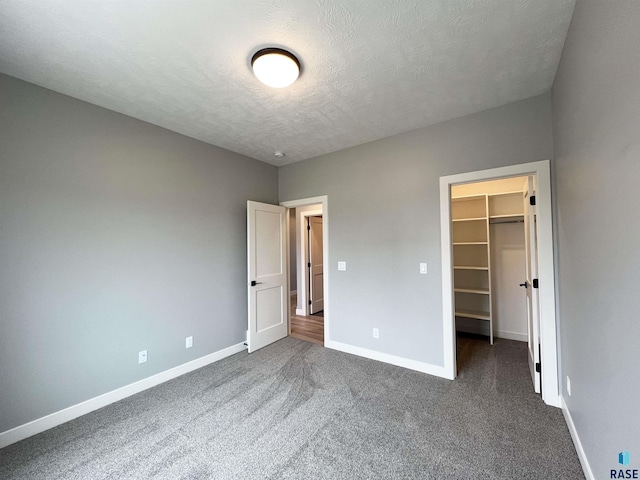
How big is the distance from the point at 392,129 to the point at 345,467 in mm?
3038

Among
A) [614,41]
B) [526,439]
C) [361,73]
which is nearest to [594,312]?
[526,439]

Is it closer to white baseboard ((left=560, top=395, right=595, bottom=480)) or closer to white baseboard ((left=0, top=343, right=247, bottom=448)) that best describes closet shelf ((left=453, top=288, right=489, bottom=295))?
white baseboard ((left=560, top=395, right=595, bottom=480))

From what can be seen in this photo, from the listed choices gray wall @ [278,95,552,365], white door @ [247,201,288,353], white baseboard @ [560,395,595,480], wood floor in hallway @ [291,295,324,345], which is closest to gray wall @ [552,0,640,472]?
white baseboard @ [560,395,595,480]

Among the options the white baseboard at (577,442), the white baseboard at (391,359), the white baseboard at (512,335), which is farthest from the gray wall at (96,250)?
the white baseboard at (512,335)

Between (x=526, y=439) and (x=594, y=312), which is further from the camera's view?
(x=526, y=439)

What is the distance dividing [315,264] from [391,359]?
288 cm

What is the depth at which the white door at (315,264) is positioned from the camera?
553 cm

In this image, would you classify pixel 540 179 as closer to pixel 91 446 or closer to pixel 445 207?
pixel 445 207

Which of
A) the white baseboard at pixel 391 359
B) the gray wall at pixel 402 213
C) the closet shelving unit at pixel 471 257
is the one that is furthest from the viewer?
the closet shelving unit at pixel 471 257

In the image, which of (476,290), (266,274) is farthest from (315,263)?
(476,290)

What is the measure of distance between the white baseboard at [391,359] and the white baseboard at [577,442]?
0.86 m

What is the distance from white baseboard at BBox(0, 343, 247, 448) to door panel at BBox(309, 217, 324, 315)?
2576 millimetres

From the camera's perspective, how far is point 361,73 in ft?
6.41

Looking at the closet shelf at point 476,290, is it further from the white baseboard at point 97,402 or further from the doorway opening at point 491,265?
the white baseboard at point 97,402
